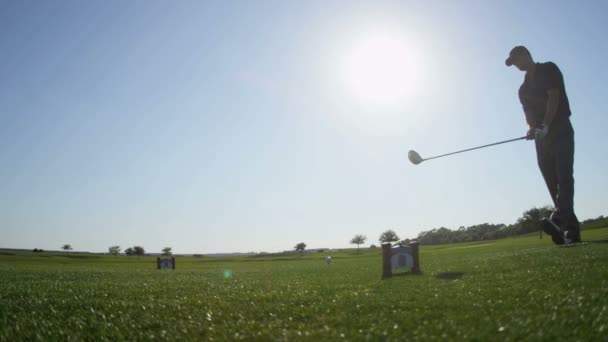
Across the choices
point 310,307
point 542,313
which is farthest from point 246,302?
point 542,313

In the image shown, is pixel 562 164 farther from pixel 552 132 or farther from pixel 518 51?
pixel 518 51

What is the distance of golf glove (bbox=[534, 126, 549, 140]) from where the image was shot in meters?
10.1

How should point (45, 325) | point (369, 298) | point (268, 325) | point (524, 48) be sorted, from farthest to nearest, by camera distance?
point (524, 48)
point (369, 298)
point (45, 325)
point (268, 325)

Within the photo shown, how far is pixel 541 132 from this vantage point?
33.7ft

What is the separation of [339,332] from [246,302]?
2.34 metres

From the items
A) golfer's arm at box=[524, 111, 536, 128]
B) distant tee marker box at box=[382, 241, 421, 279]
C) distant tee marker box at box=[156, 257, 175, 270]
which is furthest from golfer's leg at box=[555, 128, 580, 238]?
distant tee marker box at box=[156, 257, 175, 270]

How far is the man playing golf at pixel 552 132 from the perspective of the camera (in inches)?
390

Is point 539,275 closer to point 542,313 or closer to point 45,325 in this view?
point 542,313

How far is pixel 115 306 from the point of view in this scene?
5.56 metres

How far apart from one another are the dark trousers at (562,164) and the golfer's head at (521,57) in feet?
6.57

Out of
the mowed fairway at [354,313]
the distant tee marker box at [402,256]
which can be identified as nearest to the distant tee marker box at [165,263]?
the distant tee marker box at [402,256]

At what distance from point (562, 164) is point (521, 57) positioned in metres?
3.43

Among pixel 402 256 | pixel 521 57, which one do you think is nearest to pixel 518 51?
pixel 521 57

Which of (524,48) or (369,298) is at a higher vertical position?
(524,48)
